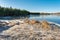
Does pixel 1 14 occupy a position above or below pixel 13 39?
below

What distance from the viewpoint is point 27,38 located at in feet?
28.3

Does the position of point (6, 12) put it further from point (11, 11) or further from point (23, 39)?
point (23, 39)

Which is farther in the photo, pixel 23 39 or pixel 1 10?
pixel 1 10

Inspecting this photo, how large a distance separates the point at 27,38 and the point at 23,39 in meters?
0.25

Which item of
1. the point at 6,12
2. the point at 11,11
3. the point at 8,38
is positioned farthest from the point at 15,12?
the point at 8,38

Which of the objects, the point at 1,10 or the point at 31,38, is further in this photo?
the point at 1,10

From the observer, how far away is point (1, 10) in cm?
8719

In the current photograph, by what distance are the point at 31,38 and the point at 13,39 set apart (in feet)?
3.20

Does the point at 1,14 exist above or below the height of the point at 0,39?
below

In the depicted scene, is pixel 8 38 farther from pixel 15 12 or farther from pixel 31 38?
pixel 15 12

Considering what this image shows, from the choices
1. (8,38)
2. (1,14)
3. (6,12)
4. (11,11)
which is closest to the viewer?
(8,38)

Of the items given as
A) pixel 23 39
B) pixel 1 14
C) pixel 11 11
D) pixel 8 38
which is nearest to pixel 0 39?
pixel 8 38

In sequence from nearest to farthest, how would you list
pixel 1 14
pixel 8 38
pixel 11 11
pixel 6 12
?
1. pixel 8 38
2. pixel 1 14
3. pixel 6 12
4. pixel 11 11

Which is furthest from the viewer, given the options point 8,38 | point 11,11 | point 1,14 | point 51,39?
point 11,11
